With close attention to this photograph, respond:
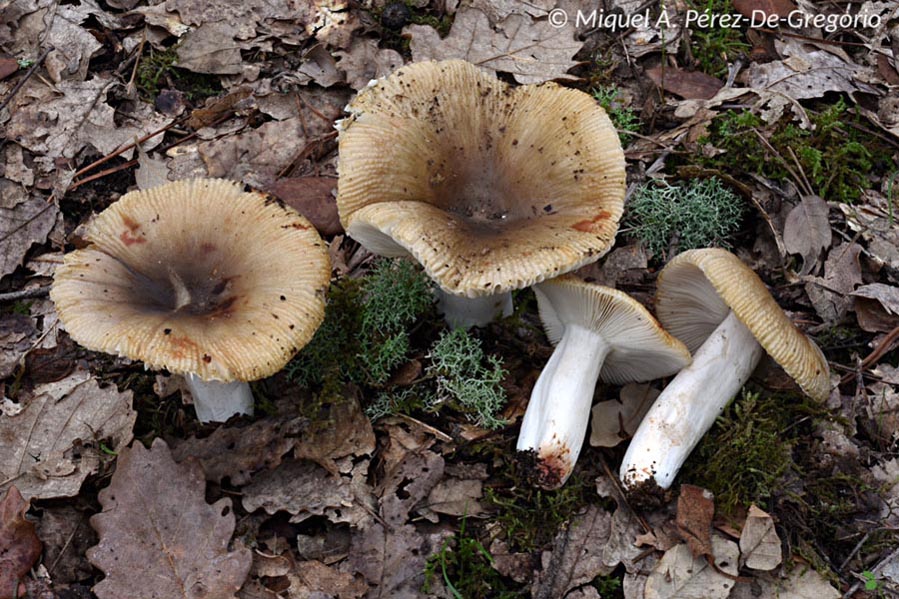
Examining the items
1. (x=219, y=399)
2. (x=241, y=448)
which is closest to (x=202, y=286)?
(x=219, y=399)

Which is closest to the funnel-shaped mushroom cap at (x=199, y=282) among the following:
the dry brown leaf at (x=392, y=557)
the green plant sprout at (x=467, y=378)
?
the green plant sprout at (x=467, y=378)

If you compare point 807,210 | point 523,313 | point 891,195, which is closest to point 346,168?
point 523,313

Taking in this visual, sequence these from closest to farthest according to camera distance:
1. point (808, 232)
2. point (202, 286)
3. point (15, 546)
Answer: point (15, 546)
point (202, 286)
point (808, 232)

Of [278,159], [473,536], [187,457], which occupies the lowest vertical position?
[473,536]

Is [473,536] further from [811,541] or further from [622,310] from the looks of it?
[811,541]

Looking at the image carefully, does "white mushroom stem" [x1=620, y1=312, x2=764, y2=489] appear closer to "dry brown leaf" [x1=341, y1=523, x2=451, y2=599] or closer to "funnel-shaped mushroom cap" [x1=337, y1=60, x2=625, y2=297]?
"funnel-shaped mushroom cap" [x1=337, y1=60, x2=625, y2=297]

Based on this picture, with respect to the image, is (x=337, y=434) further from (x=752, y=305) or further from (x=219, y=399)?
(x=752, y=305)
